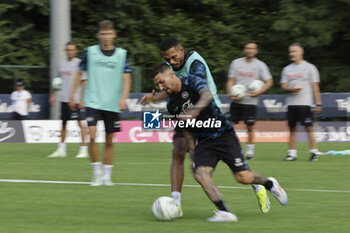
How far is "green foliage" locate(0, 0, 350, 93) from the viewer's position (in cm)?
2378

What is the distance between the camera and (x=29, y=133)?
18125mm

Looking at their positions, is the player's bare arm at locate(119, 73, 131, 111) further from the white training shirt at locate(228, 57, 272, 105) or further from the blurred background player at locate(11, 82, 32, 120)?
the blurred background player at locate(11, 82, 32, 120)

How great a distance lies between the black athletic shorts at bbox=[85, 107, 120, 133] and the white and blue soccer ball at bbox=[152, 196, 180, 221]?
266cm

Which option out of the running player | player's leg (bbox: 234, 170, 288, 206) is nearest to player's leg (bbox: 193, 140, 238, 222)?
player's leg (bbox: 234, 170, 288, 206)

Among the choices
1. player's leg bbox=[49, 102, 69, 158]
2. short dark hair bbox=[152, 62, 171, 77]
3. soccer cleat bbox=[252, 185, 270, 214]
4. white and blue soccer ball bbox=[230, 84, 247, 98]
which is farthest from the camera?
player's leg bbox=[49, 102, 69, 158]

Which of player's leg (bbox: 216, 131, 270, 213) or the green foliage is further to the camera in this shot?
the green foliage

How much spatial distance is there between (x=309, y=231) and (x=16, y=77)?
51.3 feet

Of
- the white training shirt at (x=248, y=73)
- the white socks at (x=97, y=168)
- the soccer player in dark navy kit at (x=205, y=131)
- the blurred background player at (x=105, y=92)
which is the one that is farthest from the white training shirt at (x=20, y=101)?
the soccer player in dark navy kit at (x=205, y=131)

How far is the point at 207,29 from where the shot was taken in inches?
1038

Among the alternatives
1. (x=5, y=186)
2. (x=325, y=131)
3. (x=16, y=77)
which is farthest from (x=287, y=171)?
(x=16, y=77)

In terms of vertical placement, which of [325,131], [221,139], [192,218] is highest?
[221,139]

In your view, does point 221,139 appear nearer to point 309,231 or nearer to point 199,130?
point 199,130

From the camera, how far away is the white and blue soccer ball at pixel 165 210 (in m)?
6.76

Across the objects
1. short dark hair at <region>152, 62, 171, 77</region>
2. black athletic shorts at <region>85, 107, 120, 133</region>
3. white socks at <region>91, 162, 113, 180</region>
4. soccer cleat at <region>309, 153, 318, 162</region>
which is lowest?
soccer cleat at <region>309, 153, 318, 162</region>
